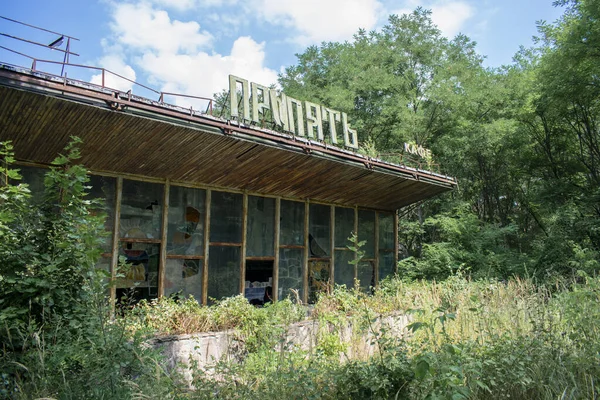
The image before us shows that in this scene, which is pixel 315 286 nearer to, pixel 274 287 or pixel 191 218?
pixel 274 287

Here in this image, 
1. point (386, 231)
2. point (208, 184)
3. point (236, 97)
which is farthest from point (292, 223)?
point (386, 231)

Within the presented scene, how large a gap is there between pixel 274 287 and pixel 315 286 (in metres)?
1.45

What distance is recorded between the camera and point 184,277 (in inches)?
371

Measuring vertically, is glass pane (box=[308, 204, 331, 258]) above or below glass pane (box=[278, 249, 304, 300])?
above

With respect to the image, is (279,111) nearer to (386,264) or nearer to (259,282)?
(259,282)

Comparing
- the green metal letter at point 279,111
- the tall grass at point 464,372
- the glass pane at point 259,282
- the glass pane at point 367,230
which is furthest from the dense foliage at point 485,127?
the tall grass at point 464,372

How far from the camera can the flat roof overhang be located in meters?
6.57

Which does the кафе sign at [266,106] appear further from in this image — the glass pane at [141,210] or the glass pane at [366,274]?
the glass pane at [366,274]

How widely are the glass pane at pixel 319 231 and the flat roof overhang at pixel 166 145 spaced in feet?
1.08

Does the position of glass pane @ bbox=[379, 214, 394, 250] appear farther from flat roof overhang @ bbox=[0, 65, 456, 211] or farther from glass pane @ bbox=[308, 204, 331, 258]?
glass pane @ bbox=[308, 204, 331, 258]

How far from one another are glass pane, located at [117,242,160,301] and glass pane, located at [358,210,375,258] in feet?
20.7

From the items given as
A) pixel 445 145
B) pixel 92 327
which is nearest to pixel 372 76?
pixel 445 145

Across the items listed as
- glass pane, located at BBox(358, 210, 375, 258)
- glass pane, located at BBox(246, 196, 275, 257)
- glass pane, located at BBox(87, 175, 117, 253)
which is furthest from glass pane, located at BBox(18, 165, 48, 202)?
glass pane, located at BBox(358, 210, 375, 258)

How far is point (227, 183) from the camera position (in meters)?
10.1
